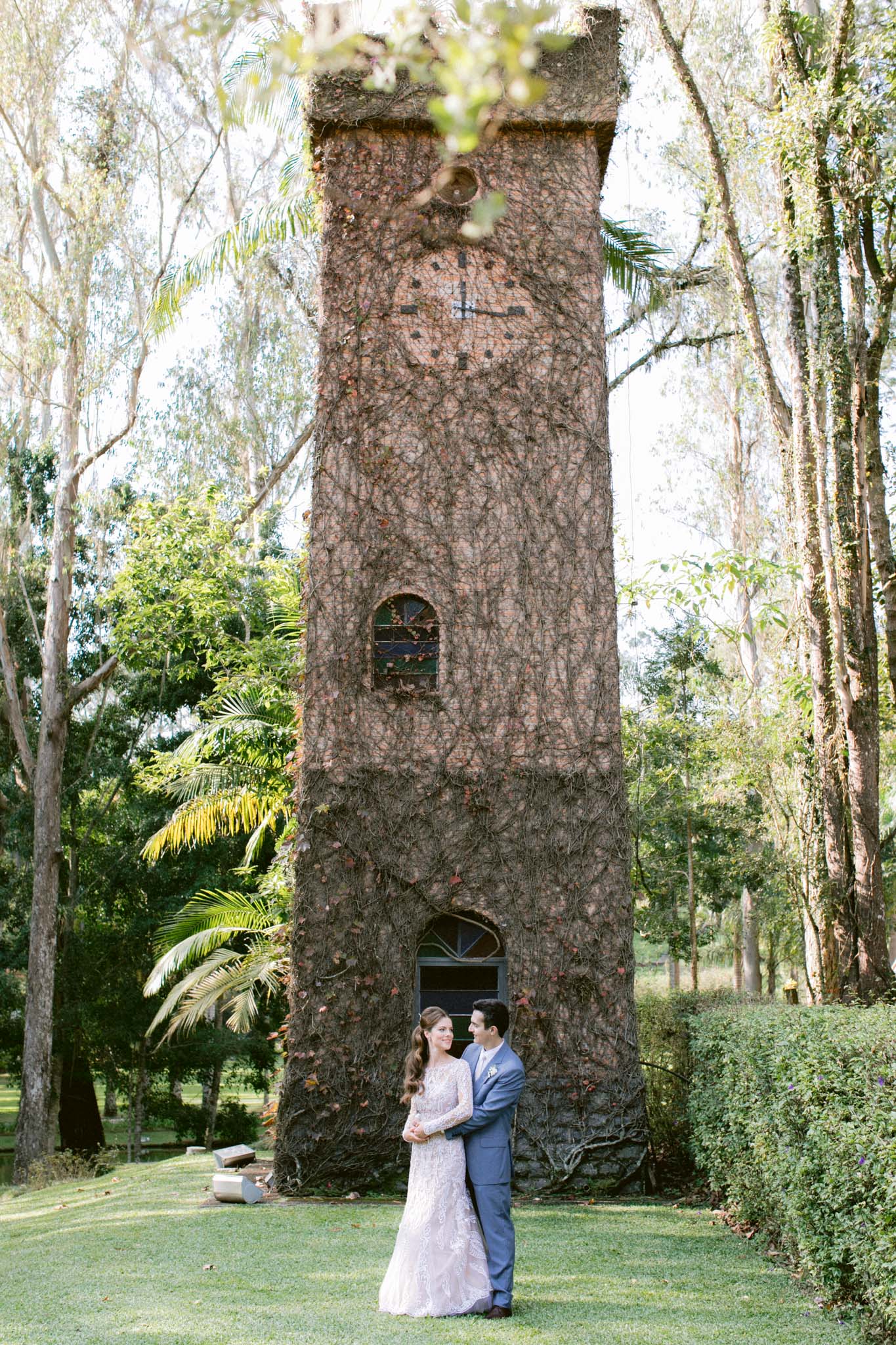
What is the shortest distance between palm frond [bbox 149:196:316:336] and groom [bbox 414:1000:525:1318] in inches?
436

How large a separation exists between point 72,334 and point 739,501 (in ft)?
47.2

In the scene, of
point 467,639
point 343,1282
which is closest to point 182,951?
point 467,639

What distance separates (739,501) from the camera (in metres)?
26.0

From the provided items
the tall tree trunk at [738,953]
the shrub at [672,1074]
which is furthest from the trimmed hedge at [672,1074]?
the tall tree trunk at [738,953]

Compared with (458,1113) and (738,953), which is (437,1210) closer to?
(458,1113)

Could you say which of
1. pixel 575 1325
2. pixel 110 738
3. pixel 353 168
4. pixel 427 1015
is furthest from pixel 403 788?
pixel 110 738

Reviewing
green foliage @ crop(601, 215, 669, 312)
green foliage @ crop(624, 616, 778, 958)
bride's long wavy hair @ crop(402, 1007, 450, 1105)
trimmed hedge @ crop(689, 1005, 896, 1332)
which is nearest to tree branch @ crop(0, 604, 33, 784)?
green foliage @ crop(624, 616, 778, 958)

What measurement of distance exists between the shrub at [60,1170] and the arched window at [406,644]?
9.29m

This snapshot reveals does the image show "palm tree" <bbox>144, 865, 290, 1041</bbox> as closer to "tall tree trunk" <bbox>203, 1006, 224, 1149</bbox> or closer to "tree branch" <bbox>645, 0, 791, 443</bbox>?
"tall tree trunk" <bbox>203, 1006, 224, 1149</bbox>

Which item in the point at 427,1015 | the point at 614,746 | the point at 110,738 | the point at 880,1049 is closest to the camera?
the point at 880,1049

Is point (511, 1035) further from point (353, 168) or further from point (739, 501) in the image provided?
point (739, 501)

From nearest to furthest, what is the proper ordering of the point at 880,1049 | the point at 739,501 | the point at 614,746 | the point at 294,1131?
the point at 880,1049 → the point at 294,1131 → the point at 614,746 → the point at 739,501

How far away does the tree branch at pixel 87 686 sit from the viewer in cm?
1947

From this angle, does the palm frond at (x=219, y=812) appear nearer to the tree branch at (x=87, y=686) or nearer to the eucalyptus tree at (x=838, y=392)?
the tree branch at (x=87, y=686)
